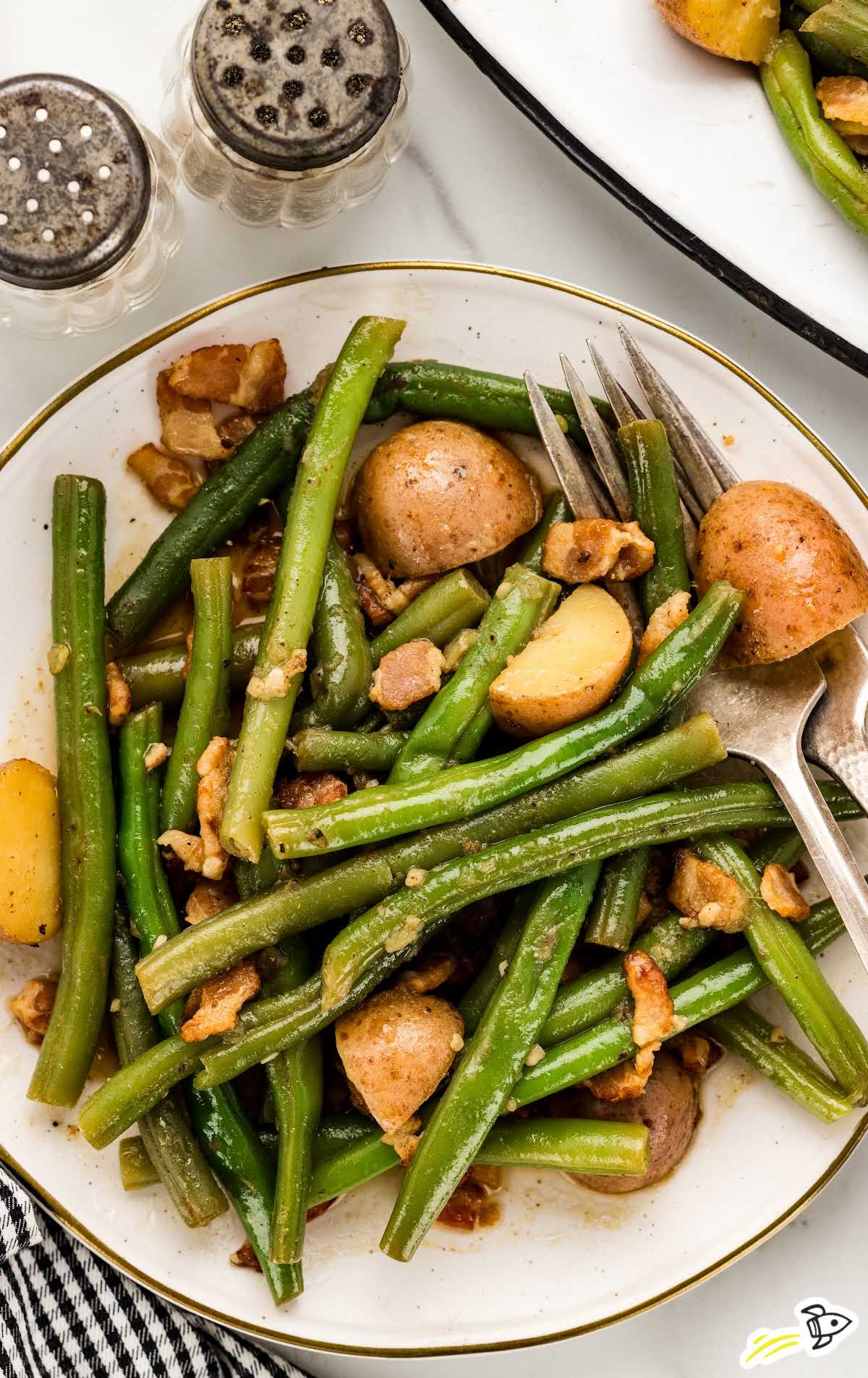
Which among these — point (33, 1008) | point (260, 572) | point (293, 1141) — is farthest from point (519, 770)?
point (33, 1008)

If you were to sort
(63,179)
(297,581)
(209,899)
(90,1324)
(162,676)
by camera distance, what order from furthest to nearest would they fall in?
(90,1324) → (162,676) → (209,899) → (297,581) → (63,179)

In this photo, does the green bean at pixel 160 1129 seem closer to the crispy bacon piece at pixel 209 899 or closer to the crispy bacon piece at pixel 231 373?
the crispy bacon piece at pixel 209 899

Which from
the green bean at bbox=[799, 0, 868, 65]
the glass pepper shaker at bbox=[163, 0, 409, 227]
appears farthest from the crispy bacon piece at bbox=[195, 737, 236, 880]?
the green bean at bbox=[799, 0, 868, 65]

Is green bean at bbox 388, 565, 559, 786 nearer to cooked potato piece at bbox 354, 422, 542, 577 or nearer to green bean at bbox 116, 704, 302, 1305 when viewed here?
cooked potato piece at bbox 354, 422, 542, 577

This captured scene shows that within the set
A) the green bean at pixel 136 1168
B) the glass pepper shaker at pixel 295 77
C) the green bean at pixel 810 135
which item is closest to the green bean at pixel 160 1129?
the green bean at pixel 136 1168

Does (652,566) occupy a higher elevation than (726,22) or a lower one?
lower

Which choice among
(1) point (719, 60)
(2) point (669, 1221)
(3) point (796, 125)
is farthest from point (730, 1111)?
(1) point (719, 60)

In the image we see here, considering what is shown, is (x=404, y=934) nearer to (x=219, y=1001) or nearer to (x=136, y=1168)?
(x=219, y=1001)
